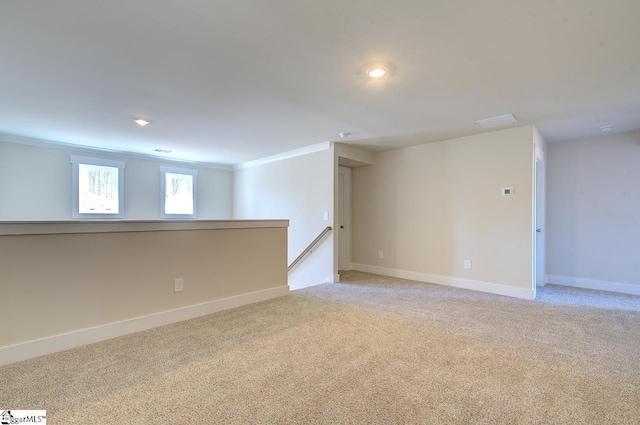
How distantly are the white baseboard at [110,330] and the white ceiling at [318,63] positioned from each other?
2.17m

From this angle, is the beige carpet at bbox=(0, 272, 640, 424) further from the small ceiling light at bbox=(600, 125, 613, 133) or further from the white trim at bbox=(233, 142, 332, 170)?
the white trim at bbox=(233, 142, 332, 170)

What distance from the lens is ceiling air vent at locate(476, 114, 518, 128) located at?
354cm

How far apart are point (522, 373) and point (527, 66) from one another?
7.51ft

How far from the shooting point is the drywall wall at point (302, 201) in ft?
16.4

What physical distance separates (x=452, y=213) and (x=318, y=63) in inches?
132

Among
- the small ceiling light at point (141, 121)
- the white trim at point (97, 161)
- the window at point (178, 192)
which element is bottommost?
the window at point (178, 192)

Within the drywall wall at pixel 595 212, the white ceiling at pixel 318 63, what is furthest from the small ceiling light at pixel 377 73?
the drywall wall at pixel 595 212

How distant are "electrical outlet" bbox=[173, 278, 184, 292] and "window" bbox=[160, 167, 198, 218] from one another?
12.5ft

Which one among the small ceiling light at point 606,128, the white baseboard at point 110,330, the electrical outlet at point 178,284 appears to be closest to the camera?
the white baseboard at point 110,330

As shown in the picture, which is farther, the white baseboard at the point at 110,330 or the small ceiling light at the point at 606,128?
the small ceiling light at the point at 606,128

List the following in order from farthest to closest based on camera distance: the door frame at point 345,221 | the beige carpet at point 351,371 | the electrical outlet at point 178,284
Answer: the door frame at point 345,221
the electrical outlet at point 178,284
the beige carpet at point 351,371

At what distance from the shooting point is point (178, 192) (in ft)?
21.6

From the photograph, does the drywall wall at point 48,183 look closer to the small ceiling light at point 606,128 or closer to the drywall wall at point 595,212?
the drywall wall at point 595,212

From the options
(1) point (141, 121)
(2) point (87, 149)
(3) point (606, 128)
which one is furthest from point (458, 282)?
(2) point (87, 149)
